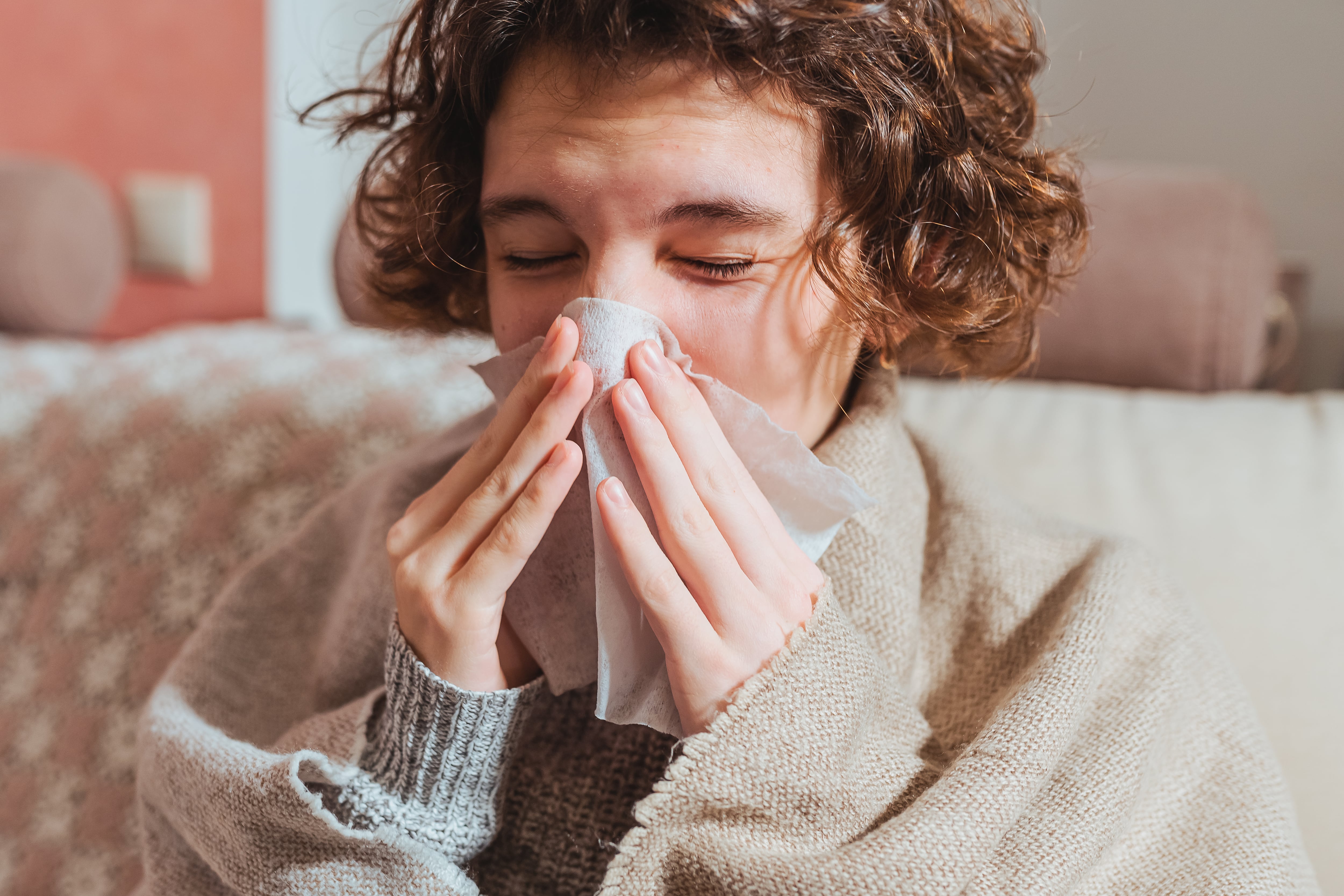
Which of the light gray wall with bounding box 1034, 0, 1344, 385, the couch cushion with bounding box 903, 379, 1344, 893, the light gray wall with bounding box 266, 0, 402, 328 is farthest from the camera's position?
the light gray wall with bounding box 266, 0, 402, 328

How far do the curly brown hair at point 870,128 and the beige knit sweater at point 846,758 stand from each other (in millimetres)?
121

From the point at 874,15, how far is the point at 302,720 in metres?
0.72

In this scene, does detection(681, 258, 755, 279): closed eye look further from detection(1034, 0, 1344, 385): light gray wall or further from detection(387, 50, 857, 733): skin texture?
detection(1034, 0, 1344, 385): light gray wall

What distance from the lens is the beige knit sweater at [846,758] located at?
0.54 meters

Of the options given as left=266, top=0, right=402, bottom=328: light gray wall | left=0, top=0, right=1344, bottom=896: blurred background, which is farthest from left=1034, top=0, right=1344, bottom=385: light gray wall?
left=266, top=0, right=402, bottom=328: light gray wall

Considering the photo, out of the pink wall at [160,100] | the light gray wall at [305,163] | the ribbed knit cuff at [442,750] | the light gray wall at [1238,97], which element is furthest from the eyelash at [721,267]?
the pink wall at [160,100]

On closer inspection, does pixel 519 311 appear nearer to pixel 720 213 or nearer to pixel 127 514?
pixel 720 213

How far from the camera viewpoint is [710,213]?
0.58 metres

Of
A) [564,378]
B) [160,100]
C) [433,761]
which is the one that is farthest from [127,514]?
[160,100]

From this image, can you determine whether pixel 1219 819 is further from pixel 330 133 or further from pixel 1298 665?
pixel 330 133

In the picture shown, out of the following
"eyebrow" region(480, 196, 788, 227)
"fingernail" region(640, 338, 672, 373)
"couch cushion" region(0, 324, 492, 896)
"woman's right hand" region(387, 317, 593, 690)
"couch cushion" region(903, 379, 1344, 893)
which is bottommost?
"couch cushion" region(0, 324, 492, 896)

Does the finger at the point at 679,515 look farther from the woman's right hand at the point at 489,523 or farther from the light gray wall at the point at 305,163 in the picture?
the light gray wall at the point at 305,163

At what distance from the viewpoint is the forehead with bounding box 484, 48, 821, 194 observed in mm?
572

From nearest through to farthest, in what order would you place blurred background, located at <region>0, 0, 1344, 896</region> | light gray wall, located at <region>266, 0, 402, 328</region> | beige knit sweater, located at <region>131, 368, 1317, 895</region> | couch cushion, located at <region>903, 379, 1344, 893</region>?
beige knit sweater, located at <region>131, 368, 1317, 895</region> < couch cushion, located at <region>903, 379, 1344, 893</region> < blurred background, located at <region>0, 0, 1344, 896</region> < light gray wall, located at <region>266, 0, 402, 328</region>
